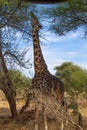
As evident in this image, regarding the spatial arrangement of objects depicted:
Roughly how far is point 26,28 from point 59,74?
1658 centimetres

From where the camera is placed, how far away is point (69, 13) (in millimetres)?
11641

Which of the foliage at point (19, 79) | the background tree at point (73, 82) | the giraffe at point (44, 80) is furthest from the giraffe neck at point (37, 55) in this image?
the background tree at point (73, 82)

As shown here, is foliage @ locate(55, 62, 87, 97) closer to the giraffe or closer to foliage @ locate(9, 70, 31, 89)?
foliage @ locate(9, 70, 31, 89)

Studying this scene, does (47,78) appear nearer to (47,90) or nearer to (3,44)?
(47,90)

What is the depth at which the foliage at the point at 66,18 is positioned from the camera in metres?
11.4

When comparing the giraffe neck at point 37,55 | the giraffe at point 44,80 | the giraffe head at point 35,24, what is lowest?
the giraffe at point 44,80

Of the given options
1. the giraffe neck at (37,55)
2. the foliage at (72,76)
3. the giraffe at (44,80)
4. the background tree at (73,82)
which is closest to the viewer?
the giraffe at (44,80)

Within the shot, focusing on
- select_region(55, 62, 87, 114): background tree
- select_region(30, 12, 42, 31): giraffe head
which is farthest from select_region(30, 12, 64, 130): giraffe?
select_region(55, 62, 87, 114): background tree

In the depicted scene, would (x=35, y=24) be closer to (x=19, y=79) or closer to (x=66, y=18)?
(x=66, y=18)

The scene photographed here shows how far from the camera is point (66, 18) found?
11758 millimetres

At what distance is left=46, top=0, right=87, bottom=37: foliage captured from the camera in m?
11.4

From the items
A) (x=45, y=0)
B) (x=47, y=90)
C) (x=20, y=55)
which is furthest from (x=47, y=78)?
(x=45, y=0)

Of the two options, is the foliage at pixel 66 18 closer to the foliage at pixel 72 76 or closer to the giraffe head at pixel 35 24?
the giraffe head at pixel 35 24

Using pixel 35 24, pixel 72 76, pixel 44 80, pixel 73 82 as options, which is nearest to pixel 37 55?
pixel 44 80
